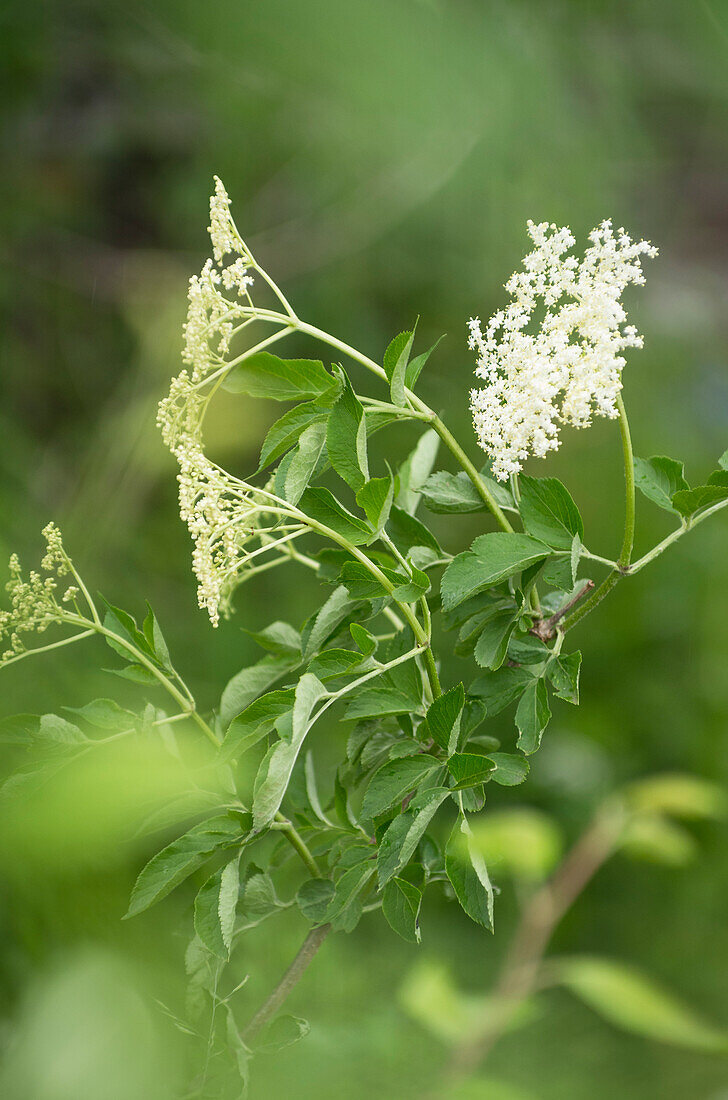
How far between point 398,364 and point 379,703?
93mm

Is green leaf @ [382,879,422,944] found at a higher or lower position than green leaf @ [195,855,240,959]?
lower

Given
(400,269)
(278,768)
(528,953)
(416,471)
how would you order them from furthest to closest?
(400,269), (528,953), (416,471), (278,768)

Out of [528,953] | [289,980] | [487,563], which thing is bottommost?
[528,953]

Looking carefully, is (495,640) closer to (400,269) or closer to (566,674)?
(566,674)

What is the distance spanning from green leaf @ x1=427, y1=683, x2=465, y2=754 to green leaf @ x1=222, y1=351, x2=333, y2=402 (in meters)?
0.09

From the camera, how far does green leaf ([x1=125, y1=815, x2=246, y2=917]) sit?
0.22 metres

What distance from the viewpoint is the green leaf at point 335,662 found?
23 cm

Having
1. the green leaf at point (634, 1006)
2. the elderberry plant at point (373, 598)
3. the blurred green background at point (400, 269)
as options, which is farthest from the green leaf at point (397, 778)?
the blurred green background at point (400, 269)

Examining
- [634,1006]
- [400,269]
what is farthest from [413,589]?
[400,269]

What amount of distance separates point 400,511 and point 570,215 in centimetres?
83

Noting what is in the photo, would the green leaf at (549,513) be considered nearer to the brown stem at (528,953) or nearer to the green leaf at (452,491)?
the green leaf at (452,491)

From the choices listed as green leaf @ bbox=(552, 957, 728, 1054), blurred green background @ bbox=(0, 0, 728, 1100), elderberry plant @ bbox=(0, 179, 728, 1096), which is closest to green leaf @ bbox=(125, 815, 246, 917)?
elderberry plant @ bbox=(0, 179, 728, 1096)

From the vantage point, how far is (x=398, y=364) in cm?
24

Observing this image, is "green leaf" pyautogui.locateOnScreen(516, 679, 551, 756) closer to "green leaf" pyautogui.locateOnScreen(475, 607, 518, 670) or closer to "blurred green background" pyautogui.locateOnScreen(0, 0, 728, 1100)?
"green leaf" pyautogui.locateOnScreen(475, 607, 518, 670)
